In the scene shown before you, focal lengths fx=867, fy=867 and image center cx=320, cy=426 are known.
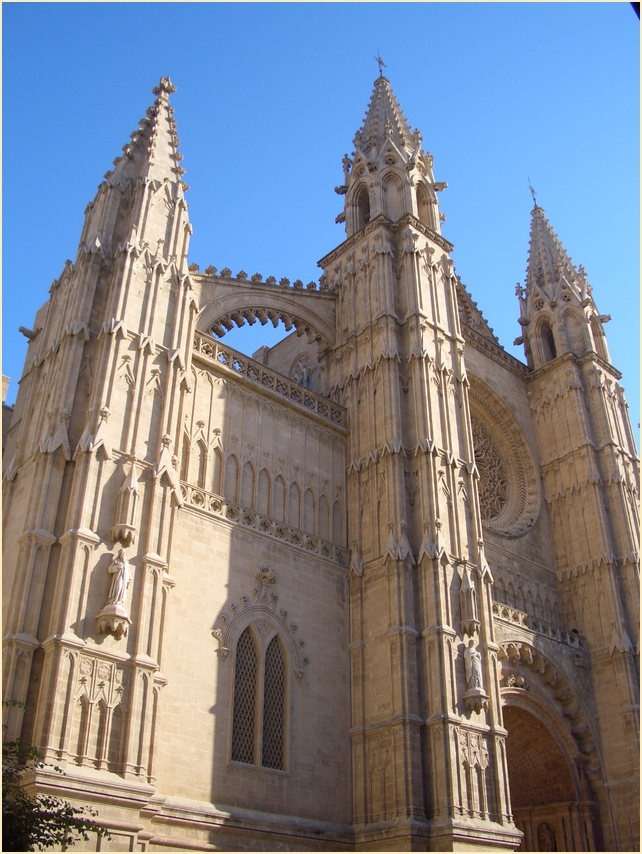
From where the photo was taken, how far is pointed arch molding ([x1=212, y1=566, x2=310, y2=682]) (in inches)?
699

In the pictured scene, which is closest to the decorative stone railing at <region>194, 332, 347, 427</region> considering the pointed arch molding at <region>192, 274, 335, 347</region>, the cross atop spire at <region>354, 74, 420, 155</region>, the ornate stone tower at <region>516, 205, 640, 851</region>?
the pointed arch molding at <region>192, 274, 335, 347</region>

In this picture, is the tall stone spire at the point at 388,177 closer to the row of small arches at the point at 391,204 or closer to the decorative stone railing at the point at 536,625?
the row of small arches at the point at 391,204

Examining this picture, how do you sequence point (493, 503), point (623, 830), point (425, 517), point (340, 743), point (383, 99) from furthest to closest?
point (383, 99), point (493, 503), point (623, 830), point (425, 517), point (340, 743)

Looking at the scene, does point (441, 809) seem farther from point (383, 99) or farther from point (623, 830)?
point (383, 99)

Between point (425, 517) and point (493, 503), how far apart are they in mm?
8238

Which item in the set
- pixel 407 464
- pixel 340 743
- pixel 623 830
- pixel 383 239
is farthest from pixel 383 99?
pixel 623 830

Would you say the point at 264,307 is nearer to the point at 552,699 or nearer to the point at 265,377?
the point at 265,377

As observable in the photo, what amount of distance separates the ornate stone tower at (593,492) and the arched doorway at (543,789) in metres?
0.85

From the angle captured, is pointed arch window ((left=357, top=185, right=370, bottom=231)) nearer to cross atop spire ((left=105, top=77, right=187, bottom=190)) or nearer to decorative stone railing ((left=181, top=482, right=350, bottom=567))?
cross atop spire ((left=105, top=77, right=187, bottom=190))

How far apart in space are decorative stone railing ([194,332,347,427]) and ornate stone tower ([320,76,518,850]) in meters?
0.70

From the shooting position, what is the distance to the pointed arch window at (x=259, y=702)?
17.1 m

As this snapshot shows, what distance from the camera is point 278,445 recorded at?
21375mm

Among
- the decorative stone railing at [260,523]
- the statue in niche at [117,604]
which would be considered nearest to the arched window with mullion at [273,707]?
the decorative stone railing at [260,523]

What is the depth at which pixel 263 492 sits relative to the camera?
20344mm
